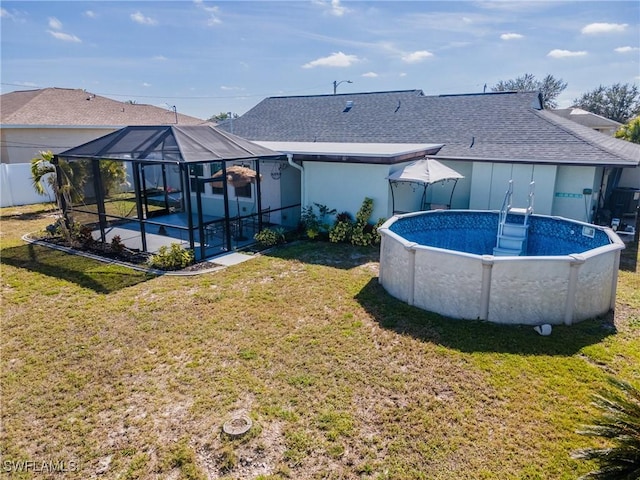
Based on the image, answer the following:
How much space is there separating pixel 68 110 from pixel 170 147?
16657 mm

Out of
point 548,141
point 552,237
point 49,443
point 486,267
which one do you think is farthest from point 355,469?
point 548,141

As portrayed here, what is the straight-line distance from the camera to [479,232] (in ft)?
37.0

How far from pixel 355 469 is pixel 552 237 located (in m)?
8.66

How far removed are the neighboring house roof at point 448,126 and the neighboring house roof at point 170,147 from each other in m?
5.97

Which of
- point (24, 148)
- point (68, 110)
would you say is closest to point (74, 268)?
point (24, 148)

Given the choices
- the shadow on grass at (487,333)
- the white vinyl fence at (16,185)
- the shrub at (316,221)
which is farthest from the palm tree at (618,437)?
the white vinyl fence at (16,185)

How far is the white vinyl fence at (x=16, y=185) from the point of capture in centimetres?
1800

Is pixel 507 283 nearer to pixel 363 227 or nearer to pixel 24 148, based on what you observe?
pixel 363 227

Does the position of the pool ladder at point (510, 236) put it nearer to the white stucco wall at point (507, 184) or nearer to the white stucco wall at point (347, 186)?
the white stucco wall at point (507, 184)

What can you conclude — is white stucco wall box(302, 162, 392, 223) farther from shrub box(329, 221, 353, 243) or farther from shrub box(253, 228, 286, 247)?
shrub box(253, 228, 286, 247)

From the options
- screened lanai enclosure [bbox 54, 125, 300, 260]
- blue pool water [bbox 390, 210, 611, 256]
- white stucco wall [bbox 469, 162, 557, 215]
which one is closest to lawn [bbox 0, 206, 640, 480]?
blue pool water [bbox 390, 210, 611, 256]

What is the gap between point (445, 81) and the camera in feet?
133

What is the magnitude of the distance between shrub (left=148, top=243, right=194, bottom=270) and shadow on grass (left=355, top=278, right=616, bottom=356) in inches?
205

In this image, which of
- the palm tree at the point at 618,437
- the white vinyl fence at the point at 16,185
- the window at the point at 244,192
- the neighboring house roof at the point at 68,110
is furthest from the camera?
the neighboring house roof at the point at 68,110
